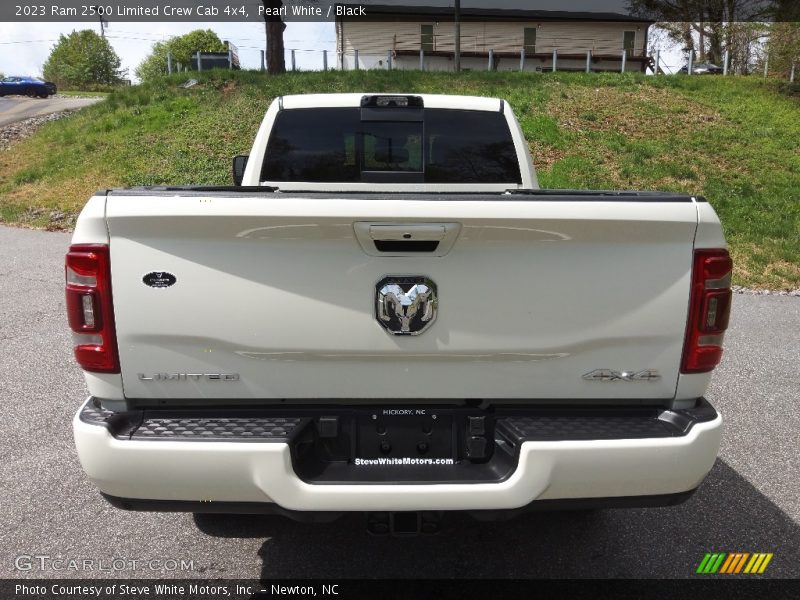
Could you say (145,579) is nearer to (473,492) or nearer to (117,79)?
(473,492)

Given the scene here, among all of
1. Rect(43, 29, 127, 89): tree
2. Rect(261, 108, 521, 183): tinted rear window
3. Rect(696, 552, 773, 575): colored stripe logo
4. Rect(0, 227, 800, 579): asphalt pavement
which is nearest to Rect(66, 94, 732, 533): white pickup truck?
Rect(0, 227, 800, 579): asphalt pavement

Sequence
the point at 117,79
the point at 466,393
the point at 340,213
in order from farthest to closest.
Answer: the point at 117,79 < the point at 466,393 < the point at 340,213

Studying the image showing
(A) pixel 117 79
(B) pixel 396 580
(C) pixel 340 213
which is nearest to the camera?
(C) pixel 340 213

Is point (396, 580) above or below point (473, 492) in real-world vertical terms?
below

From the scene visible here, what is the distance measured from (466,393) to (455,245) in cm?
54

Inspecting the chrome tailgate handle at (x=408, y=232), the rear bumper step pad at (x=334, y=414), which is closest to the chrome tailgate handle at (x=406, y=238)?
the chrome tailgate handle at (x=408, y=232)

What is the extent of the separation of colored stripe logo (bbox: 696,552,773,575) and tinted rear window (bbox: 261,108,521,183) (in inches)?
96.9

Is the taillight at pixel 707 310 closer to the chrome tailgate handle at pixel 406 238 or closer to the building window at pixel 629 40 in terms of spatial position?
the chrome tailgate handle at pixel 406 238

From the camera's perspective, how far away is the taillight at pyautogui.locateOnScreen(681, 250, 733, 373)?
2.33 meters

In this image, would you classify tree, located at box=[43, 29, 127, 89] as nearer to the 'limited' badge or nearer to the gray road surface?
the gray road surface

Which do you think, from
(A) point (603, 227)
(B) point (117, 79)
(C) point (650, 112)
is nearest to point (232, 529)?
(A) point (603, 227)

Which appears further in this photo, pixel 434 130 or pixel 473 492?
pixel 434 130

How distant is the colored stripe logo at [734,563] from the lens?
3.03 meters

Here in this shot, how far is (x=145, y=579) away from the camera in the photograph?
2.93 m
